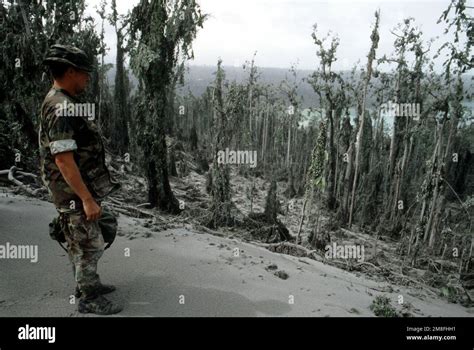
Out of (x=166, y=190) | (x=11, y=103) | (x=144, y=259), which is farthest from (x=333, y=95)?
(x=144, y=259)

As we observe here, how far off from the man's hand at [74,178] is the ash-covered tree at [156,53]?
258 inches

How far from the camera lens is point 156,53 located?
28.7ft

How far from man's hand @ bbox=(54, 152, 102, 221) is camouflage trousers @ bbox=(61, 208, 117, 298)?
0.17 metres

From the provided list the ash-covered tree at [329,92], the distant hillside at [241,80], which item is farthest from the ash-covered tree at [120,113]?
the ash-covered tree at [329,92]

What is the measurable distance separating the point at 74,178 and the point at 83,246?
57 cm

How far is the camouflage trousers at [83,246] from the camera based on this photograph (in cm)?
283

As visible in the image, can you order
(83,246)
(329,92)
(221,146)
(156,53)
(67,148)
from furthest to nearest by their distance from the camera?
(329,92) → (221,146) → (156,53) → (83,246) → (67,148)

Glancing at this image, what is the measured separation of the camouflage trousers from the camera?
283 cm

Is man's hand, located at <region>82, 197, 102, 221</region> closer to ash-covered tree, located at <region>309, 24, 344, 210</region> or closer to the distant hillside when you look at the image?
the distant hillside

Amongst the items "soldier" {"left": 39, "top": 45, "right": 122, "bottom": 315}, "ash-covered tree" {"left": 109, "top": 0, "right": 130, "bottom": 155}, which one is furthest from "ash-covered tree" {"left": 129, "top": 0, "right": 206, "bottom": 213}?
"ash-covered tree" {"left": 109, "top": 0, "right": 130, "bottom": 155}

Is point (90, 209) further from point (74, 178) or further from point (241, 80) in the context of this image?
point (241, 80)

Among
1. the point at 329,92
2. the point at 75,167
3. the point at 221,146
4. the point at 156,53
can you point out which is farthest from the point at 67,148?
the point at 329,92

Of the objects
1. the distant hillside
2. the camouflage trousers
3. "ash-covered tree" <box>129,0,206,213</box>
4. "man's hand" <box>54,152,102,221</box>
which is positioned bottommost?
the camouflage trousers

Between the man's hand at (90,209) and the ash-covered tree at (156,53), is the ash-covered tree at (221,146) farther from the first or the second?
the man's hand at (90,209)
